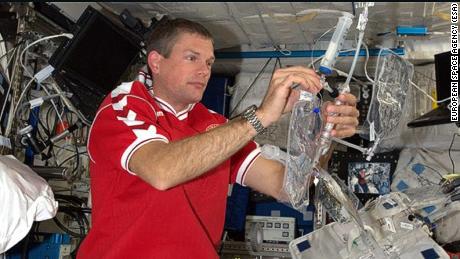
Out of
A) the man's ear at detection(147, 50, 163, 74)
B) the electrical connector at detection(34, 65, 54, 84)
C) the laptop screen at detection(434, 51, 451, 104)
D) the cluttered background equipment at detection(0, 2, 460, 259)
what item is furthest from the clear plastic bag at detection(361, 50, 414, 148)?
the electrical connector at detection(34, 65, 54, 84)

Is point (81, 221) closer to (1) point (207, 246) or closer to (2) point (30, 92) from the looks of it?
(2) point (30, 92)

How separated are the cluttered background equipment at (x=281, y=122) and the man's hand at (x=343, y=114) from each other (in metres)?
0.04

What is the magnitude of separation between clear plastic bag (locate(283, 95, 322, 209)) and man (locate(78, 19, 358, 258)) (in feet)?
0.18

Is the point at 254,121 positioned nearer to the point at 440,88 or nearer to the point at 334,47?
the point at 334,47

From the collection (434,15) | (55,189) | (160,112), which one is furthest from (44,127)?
(434,15)

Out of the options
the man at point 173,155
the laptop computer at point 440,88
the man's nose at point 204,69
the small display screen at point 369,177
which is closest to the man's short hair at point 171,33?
the man at point 173,155

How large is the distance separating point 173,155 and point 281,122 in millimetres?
1967

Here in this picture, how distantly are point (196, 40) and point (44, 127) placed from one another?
4.11ft

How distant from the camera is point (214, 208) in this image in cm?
169

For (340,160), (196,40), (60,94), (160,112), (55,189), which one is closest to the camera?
(160,112)

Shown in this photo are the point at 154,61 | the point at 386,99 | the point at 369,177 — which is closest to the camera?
the point at 386,99

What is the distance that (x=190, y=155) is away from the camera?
132 centimetres

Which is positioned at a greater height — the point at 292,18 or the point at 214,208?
the point at 292,18

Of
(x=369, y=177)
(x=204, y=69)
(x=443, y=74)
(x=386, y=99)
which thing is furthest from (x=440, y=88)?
(x=204, y=69)
